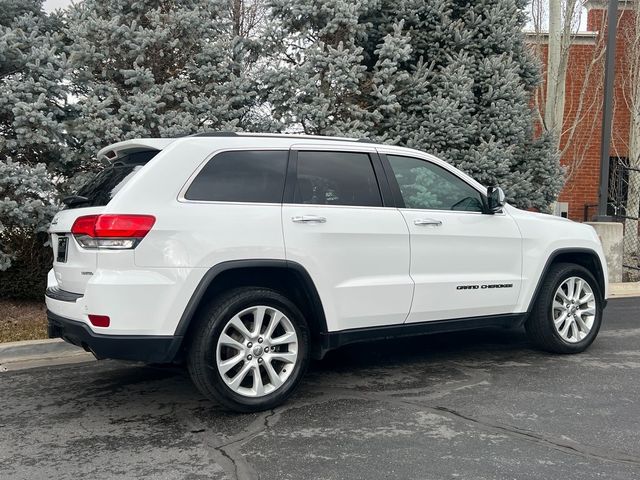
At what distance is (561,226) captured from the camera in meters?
5.79

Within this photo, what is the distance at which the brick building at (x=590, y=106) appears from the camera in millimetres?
15461

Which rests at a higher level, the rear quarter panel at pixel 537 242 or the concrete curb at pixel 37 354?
the rear quarter panel at pixel 537 242

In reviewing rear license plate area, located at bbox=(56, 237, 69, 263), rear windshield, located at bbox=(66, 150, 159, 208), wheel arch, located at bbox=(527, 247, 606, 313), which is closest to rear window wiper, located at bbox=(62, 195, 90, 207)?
rear windshield, located at bbox=(66, 150, 159, 208)

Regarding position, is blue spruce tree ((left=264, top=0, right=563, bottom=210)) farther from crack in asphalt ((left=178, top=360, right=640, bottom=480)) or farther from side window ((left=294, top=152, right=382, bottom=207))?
crack in asphalt ((left=178, top=360, right=640, bottom=480))

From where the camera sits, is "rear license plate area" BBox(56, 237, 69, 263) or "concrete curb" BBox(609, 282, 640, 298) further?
"concrete curb" BBox(609, 282, 640, 298)

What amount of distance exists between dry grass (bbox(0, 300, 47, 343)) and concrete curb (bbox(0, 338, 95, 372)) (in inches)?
13.2

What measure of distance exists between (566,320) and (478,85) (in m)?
4.80

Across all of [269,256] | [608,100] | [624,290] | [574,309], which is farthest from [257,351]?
[608,100]

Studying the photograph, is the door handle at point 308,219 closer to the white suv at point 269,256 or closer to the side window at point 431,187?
the white suv at point 269,256

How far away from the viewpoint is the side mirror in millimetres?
5312

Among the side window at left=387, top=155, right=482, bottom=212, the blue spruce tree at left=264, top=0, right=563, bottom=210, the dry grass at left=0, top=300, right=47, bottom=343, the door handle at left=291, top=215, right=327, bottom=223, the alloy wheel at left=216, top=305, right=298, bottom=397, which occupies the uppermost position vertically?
the blue spruce tree at left=264, top=0, right=563, bottom=210

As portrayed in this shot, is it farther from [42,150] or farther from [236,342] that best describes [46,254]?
[236,342]

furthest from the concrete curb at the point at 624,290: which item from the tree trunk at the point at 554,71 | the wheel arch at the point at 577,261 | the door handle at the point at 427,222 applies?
the door handle at the point at 427,222

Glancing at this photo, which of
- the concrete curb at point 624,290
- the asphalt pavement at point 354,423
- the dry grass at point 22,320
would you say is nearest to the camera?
Result: the asphalt pavement at point 354,423
